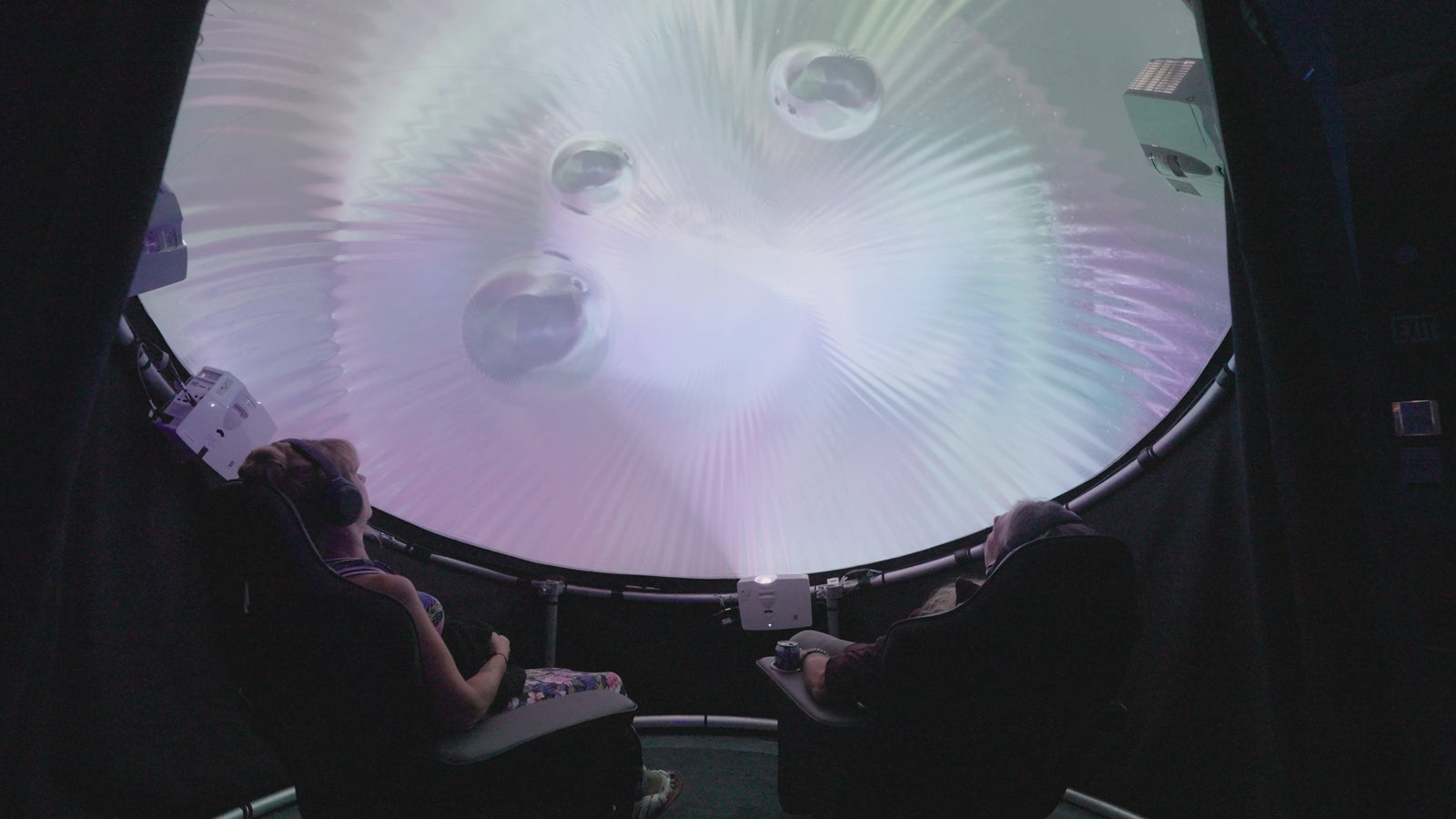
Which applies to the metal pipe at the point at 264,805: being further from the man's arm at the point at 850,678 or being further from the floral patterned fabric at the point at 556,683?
the man's arm at the point at 850,678

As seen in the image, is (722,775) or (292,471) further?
(722,775)

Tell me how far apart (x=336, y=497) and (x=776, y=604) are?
7.90ft

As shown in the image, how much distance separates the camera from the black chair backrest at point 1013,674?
1.46m

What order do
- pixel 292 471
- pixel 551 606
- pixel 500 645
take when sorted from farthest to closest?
pixel 551 606 → pixel 500 645 → pixel 292 471

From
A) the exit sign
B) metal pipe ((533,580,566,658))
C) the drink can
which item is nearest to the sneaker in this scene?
the drink can

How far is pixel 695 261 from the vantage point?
358 centimetres

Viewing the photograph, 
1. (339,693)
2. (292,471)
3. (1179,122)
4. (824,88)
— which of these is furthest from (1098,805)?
(824,88)

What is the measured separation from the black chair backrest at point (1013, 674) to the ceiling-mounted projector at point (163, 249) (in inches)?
87.7

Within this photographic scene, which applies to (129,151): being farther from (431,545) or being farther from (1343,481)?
(431,545)

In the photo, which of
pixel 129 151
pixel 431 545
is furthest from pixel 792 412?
pixel 129 151

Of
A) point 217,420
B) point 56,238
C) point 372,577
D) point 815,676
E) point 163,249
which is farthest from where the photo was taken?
point 217,420

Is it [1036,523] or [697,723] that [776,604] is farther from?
[1036,523]

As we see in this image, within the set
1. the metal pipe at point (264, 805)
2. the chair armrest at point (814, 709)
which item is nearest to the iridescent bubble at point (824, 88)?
the chair armrest at point (814, 709)

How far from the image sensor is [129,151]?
0.89 meters
